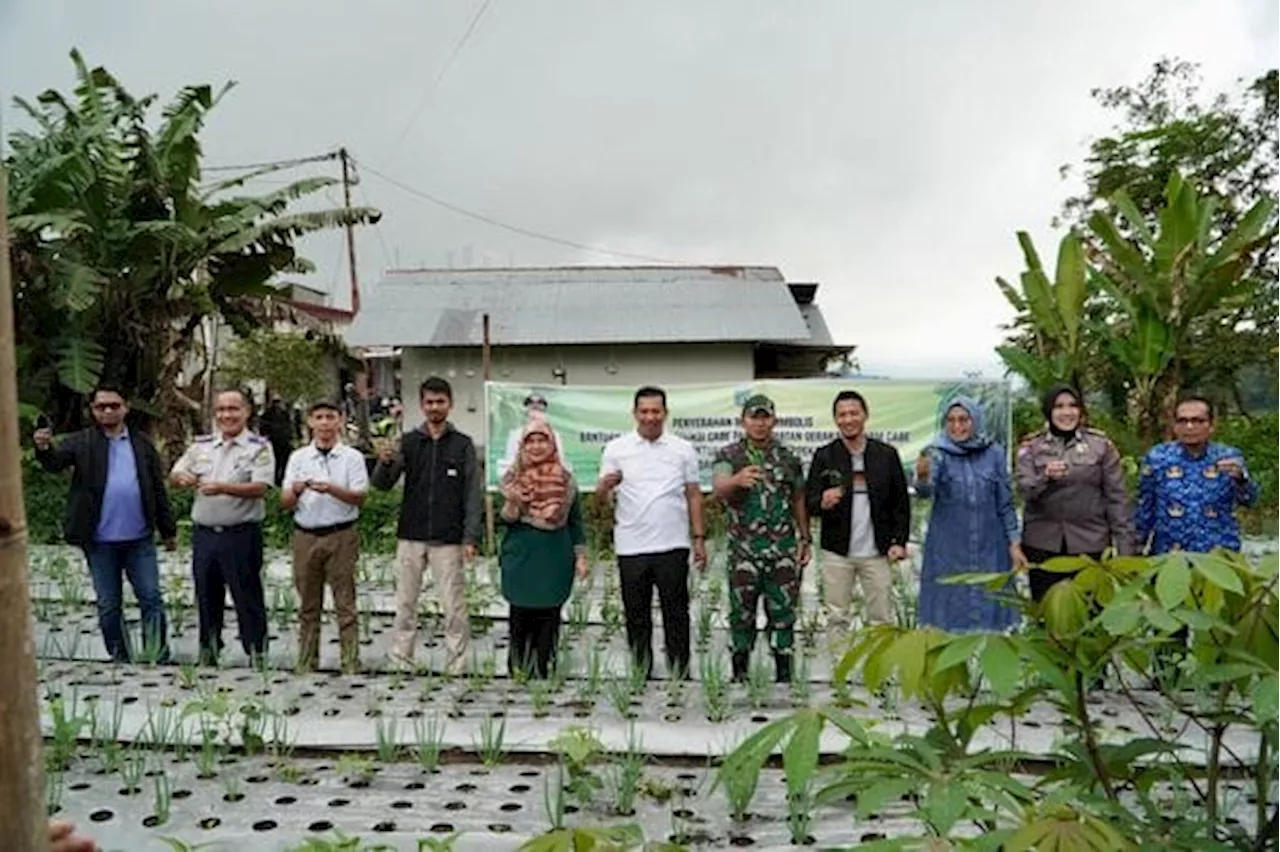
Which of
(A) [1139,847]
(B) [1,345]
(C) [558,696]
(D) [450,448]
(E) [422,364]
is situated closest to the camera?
(B) [1,345]

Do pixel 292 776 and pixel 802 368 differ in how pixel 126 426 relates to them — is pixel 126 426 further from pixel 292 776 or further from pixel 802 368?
pixel 802 368

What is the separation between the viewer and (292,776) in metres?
3.40

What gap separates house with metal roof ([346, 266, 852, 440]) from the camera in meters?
15.5

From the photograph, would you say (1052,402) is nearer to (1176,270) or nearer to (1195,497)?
(1195,497)

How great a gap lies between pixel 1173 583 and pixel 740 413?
22.4 ft

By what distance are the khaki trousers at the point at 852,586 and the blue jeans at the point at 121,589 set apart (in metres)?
3.04

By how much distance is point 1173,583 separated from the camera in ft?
3.68

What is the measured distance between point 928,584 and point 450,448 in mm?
2265

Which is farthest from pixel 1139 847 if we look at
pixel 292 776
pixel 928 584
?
pixel 928 584

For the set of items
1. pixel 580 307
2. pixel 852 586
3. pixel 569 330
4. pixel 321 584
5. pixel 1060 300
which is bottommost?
pixel 852 586

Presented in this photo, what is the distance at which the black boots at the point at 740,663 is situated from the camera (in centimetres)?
448

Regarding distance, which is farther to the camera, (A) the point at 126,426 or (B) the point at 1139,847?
(A) the point at 126,426

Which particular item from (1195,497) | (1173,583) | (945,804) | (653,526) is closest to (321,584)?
(653,526)

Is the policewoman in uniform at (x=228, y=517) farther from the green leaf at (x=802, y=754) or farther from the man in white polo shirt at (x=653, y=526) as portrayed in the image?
the green leaf at (x=802, y=754)
